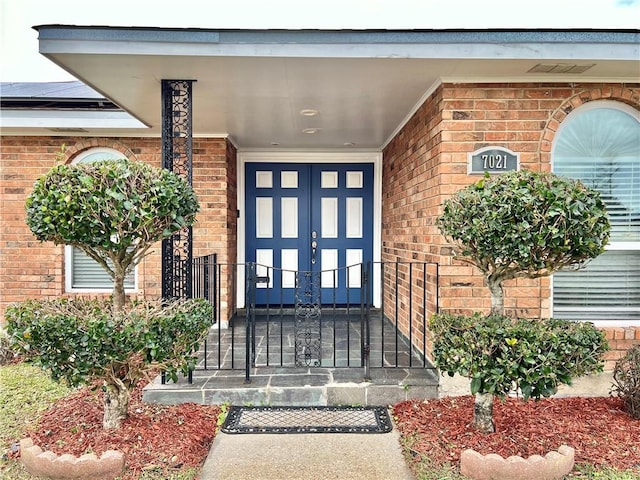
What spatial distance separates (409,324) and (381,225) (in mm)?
2328

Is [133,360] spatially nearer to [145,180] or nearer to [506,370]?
[145,180]

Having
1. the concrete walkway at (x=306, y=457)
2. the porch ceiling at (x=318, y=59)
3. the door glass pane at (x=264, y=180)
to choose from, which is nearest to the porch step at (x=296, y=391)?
the concrete walkway at (x=306, y=457)

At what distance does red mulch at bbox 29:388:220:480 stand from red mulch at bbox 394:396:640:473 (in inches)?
54.4

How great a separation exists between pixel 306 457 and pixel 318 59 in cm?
264

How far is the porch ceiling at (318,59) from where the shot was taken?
2.95 meters

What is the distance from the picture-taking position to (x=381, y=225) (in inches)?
252

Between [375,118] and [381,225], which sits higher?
[375,118]

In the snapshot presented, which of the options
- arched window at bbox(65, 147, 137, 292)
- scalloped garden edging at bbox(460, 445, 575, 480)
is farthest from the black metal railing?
arched window at bbox(65, 147, 137, 292)

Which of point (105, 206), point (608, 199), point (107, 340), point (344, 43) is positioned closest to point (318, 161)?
point (344, 43)

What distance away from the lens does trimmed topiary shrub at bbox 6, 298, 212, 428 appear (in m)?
2.37

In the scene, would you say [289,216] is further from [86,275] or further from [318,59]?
[318,59]

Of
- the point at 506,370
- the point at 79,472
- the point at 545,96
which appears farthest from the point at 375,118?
the point at 79,472

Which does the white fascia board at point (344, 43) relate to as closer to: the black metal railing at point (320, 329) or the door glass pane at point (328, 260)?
the black metal railing at point (320, 329)

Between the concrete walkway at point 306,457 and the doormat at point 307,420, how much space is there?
0.06 m
